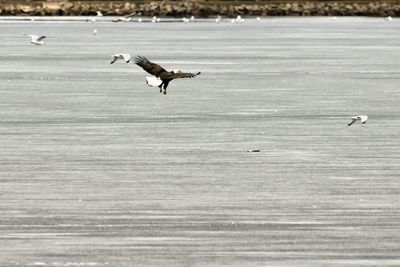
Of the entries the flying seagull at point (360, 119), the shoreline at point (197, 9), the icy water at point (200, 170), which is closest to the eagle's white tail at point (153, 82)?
the icy water at point (200, 170)

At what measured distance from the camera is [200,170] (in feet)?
66.5

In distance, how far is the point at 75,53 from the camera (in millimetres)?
55688

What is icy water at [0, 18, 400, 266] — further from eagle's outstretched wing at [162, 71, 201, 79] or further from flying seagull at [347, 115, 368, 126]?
eagle's outstretched wing at [162, 71, 201, 79]

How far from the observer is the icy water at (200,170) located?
14656 mm

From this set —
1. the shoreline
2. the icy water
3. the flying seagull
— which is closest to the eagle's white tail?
the icy water

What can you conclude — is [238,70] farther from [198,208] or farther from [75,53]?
[198,208]

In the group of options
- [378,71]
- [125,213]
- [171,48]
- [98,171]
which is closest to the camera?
[125,213]

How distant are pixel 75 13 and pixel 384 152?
114487 millimetres

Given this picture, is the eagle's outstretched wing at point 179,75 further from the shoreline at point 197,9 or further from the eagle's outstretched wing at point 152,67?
the shoreline at point 197,9

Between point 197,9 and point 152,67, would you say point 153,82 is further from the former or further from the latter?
point 197,9

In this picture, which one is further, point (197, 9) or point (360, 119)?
point (197, 9)

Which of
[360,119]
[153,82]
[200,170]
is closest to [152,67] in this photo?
[153,82]

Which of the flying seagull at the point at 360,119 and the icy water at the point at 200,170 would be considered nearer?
the icy water at the point at 200,170

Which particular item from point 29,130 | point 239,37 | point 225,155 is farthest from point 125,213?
point 239,37
